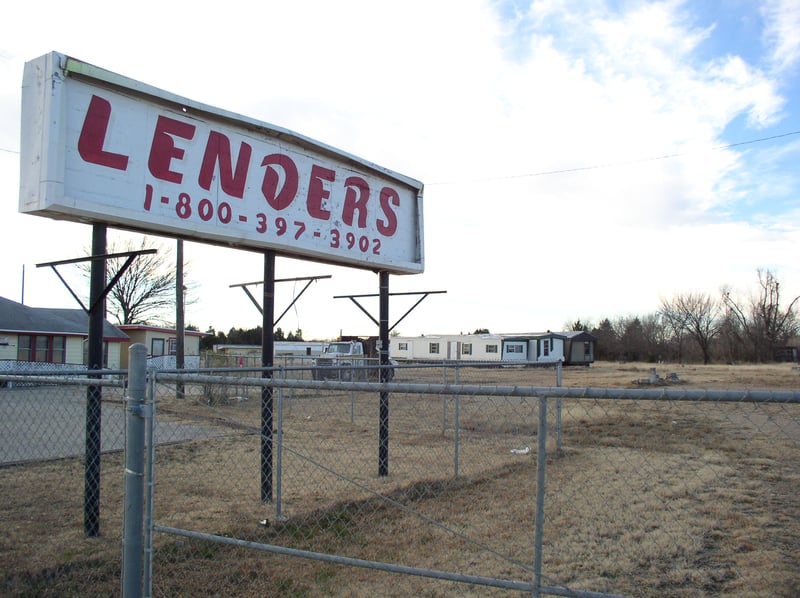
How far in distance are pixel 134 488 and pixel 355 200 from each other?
5153mm

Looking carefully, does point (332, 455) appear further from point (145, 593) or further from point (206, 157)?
point (145, 593)

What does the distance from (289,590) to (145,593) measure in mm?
1115

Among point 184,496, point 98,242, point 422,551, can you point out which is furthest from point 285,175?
point 422,551

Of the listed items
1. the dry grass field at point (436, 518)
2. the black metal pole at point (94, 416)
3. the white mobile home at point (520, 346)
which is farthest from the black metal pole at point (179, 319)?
the white mobile home at point (520, 346)

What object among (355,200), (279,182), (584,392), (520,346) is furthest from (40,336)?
(520,346)

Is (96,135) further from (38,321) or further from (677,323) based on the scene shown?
(677,323)

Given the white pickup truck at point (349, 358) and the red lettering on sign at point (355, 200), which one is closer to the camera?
the red lettering on sign at point (355, 200)

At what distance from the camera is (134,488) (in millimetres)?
3393

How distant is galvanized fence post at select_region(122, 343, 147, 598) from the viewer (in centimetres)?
335

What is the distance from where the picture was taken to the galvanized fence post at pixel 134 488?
3.35 meters

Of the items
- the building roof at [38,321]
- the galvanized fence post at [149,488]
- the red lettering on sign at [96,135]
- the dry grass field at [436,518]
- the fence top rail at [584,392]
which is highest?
the red lettering on sign at [96,135]

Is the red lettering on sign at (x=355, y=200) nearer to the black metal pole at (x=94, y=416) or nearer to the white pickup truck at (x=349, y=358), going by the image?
the black metal pole at (x=94, y=416)

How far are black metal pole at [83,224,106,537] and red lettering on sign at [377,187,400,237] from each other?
152 inches

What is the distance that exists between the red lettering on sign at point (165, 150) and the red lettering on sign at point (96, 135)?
0.38 metres
